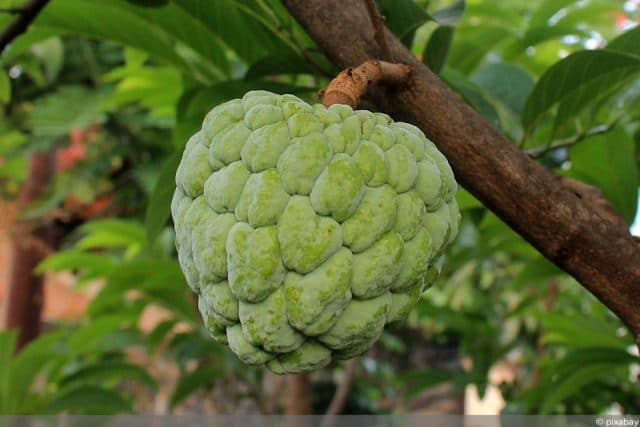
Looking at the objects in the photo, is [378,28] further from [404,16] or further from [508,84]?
[508,84]

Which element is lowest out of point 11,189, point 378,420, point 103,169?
point 11,189

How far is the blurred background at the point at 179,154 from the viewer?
134 centimetres

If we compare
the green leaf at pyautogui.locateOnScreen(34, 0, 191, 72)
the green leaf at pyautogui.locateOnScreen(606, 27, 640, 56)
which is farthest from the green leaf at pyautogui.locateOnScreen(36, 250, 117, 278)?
the green leaf at pyautogui.locateOnScreen(606, 27, 640, 56)

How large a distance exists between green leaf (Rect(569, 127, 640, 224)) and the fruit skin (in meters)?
0.67

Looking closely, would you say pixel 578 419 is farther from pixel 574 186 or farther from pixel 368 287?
pixel 368 287

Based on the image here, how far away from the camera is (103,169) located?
3.44 metres

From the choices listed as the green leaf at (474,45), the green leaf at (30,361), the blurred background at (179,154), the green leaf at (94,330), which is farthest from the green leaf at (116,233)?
the green leaf at (474,45)

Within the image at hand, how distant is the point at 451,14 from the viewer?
116cm

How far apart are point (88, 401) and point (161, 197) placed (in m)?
1.12

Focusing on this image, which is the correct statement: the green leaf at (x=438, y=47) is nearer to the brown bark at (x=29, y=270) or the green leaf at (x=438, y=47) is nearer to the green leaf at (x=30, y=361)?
the green leaf at (x=30, y=361)

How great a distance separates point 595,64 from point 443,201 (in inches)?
19.8

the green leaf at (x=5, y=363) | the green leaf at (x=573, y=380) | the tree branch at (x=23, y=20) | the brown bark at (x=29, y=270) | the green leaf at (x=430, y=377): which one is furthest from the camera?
the brown bark at (x=29, y=270)

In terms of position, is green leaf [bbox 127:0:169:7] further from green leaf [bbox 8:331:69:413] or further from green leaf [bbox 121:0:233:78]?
green leaf [bbox 8:331:69:413]

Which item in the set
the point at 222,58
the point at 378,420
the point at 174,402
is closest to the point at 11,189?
the point at 174,402
